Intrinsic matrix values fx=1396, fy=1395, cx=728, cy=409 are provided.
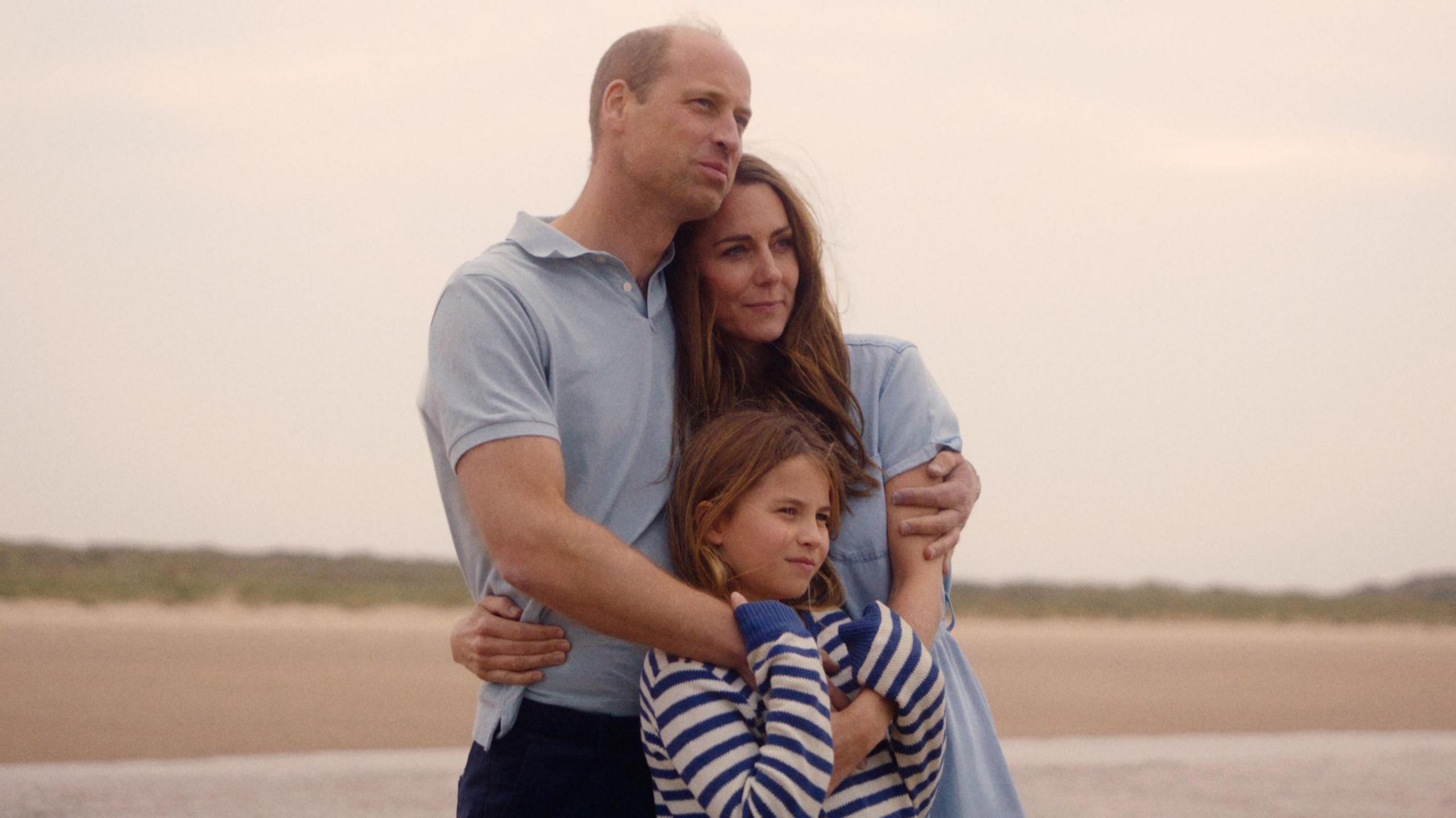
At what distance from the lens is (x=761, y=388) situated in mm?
2896

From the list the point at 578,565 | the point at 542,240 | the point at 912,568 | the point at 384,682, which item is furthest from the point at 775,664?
the point at 384,682

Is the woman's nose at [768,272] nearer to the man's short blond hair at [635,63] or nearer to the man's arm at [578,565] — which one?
the man's short blond hair at [635,63]

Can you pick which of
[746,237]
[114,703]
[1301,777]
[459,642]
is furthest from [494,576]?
[114,703]

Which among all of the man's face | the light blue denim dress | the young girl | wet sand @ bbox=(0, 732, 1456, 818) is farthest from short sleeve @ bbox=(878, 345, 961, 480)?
wet sand @ bbox=(0, 732, 1456, 818)

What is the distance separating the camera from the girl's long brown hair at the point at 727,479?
251 centimetres

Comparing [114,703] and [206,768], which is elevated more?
[206,768]

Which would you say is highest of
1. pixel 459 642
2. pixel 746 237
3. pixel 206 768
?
pixel 746 237

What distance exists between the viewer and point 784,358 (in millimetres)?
2938

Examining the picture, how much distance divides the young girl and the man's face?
47 cm

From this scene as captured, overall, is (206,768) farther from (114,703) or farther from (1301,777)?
(114,703)

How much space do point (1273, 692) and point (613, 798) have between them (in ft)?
60.9

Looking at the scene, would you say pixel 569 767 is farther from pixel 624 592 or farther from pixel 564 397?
pixel 564 397

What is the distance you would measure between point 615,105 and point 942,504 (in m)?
1.04

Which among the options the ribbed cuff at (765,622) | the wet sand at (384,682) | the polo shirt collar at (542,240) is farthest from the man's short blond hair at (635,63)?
the wet sand at (384,682)
